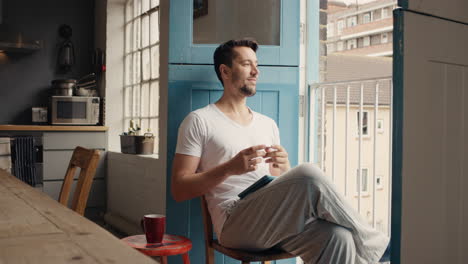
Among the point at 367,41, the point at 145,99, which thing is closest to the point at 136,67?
Result: the point at 145,99

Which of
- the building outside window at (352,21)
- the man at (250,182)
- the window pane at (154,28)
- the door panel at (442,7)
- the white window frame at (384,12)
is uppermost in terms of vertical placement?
the building outside window at (352,21)

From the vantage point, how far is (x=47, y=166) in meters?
5.03

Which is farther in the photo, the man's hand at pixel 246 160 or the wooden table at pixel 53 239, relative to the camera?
the man's hand at pixel 246 160

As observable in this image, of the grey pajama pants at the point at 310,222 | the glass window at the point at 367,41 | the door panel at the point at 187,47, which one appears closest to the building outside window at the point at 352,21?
the glass window at the point at 367,41

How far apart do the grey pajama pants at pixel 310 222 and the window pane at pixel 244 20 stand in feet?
3.90

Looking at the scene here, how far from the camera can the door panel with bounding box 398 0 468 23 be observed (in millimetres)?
1396

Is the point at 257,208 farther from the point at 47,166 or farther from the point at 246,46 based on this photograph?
the point at 47,166

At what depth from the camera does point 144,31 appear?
5.02 meters

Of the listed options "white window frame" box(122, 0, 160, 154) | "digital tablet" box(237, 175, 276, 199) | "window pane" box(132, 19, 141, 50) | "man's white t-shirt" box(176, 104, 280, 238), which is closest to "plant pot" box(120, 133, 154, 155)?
"white window frame" box(122, 0, 160, 154)

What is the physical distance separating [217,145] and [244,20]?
926mm

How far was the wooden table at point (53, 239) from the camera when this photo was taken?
2.62 ft

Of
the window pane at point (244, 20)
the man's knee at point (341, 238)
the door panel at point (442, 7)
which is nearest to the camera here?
the door panel at point (442, 7)

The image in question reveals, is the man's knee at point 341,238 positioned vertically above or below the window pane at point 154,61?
below

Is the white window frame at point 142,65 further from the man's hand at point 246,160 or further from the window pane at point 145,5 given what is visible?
the man's hand at point 246,160
